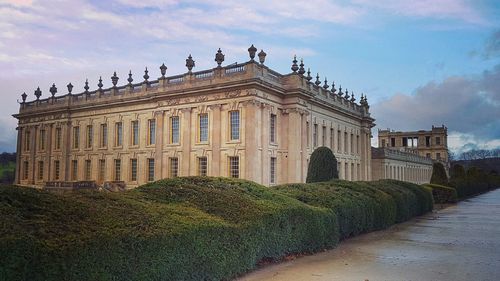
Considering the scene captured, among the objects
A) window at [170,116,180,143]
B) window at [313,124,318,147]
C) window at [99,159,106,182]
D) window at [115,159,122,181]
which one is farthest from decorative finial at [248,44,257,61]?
window at [99,159,106,182]

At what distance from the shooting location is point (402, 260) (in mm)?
11438

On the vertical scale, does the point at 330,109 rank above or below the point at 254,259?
above

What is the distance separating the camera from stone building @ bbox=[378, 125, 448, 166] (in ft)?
409

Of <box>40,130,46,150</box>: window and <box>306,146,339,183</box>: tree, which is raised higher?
<box>40,130,46,150</box>: window

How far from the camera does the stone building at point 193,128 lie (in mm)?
35250

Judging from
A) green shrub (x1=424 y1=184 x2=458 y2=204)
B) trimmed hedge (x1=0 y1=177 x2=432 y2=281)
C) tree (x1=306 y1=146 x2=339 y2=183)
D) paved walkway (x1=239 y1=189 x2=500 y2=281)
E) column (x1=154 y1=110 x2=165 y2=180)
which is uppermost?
column (x1=154 y1=110 x2=165 y2=180)

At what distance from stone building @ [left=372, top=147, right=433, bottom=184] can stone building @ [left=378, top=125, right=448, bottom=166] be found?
97.2 feet

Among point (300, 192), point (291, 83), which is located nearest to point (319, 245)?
point (300, 192)

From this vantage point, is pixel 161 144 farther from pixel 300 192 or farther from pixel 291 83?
pixel 300 192

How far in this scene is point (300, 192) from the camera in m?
14.9

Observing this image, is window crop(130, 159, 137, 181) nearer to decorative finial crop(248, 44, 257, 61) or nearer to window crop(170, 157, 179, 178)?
window crop(170, 157, 179, 178)

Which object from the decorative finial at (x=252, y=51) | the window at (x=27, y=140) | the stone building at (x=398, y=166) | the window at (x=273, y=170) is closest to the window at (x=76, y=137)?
the window at (x=27, y=140)

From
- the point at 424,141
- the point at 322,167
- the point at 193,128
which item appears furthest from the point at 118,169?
the point at 424,141

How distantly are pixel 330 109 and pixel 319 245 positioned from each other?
3486 centimetres
